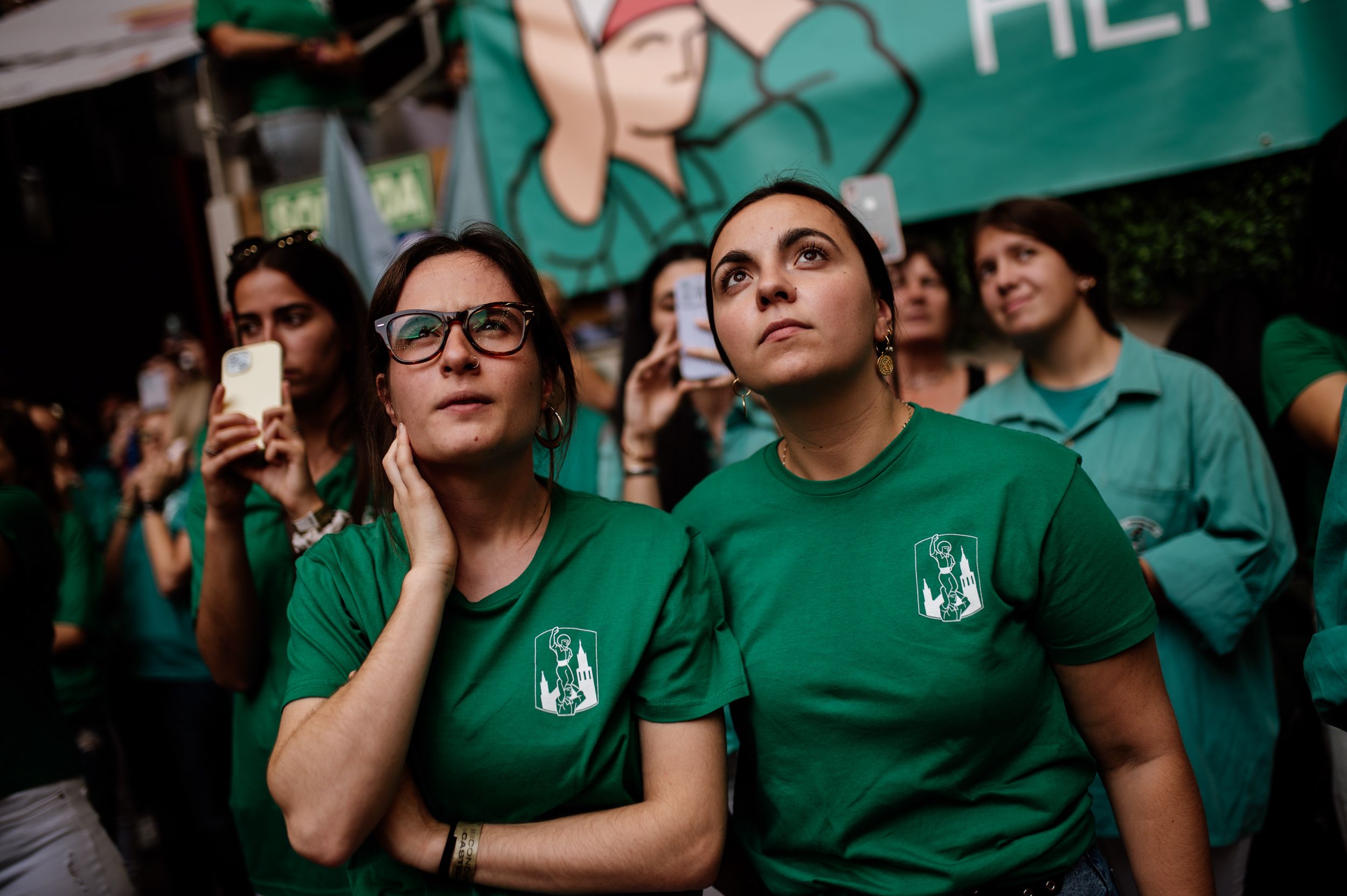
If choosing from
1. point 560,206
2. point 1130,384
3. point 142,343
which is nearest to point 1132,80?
point 1130,384

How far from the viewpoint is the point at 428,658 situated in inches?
54.7

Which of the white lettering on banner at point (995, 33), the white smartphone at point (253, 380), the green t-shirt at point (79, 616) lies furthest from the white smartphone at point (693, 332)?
the green t-shirt at point (79, 616)

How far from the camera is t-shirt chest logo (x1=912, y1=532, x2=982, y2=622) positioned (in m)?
1.48

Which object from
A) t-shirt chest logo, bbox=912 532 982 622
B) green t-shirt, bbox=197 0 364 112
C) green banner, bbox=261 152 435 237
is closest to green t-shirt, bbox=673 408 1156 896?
t-shirt chest logo, bbox=912 532 982 622

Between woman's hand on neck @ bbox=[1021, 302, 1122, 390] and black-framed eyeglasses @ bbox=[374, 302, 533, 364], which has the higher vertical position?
black-framed eyeglasses @ bbox=[374, 302, 533, 364]

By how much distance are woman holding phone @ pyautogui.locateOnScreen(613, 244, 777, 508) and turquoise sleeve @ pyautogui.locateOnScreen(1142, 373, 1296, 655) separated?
1.14 m

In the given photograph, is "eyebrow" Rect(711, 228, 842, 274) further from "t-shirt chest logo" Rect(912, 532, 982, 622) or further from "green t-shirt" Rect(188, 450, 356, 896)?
"green t-shirt" Rect(188, 450, 356, 896)

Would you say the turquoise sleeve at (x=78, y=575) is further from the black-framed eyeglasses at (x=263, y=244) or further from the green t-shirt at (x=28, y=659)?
the black-framed eyeglasses at (x=263, y=244)

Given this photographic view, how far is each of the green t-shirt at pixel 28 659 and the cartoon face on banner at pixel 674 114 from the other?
2780mm

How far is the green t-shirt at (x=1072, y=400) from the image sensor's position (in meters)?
2.58

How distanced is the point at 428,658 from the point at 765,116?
338 centimetres

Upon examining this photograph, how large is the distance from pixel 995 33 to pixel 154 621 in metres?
4.26

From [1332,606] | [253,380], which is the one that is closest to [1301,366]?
[1332,606]

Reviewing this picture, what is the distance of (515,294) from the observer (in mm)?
1673
